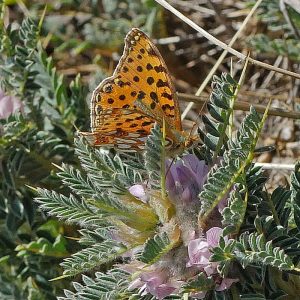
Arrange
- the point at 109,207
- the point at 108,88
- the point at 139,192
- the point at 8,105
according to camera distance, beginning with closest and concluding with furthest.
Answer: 1. the point at 109,207
2. the point at 139,192
3. the point at 108,88
4. the point at 8,105

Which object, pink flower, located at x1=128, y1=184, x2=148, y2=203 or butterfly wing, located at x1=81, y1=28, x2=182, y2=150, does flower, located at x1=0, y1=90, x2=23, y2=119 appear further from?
pink flower, located at x1=128, y1=184, x2=148, y2=203

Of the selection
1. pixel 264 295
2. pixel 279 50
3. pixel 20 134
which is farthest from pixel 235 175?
pixel 279 50

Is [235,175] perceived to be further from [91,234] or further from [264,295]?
[91,234]

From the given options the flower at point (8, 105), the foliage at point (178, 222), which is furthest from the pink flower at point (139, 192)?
the flower at point (8, 105)

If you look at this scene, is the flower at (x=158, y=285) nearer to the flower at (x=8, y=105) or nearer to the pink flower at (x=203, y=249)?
the pink flower at (x=203, y=249)

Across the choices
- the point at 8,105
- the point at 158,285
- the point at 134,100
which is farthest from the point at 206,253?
the point at 8,105

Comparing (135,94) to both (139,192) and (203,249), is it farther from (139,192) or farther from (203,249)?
(203,249)
